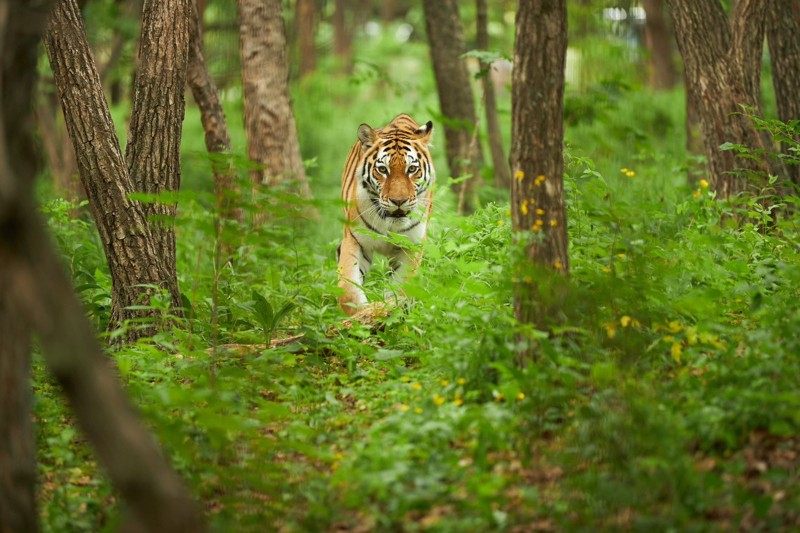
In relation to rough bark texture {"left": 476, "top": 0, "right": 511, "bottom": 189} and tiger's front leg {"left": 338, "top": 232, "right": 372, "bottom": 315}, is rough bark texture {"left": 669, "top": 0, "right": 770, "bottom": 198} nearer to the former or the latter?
tiger's front leg {"left": 338, "top": 232, "right": 372, "bottom": 315}

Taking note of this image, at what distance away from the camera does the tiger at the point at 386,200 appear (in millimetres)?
7172

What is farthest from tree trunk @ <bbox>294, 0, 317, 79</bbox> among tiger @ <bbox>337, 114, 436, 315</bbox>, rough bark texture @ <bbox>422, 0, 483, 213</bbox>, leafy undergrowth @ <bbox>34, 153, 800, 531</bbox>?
leafy undergrowth @ <bbox>34, 153, 800, 531</bbox>

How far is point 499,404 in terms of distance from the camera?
435cm

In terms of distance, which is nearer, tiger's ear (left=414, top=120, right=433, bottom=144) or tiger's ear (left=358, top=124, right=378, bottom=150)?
tiger's ear (left=358, top=124, right=378, bottom=150)

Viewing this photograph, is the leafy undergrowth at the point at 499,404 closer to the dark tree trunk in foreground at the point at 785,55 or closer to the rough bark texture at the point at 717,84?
the rough bark texture at the point at 717,84

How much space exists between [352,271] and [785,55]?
444 cm

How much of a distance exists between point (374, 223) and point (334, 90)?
13.3 meters

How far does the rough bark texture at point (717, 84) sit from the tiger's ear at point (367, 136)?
266cm

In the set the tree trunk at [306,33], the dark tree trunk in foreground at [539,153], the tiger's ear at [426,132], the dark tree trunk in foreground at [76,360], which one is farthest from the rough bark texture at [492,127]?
the dark tree trunk in foreground at [76,360]

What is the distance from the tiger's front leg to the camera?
6.74m

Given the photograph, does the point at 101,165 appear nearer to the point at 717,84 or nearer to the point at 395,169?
the point at 395,169

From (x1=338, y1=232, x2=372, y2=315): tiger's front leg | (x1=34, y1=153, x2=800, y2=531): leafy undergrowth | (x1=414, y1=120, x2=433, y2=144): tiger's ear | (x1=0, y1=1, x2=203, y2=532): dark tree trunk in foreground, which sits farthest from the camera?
(x1=414, y1=120, x2=433, y2=144): tiger's ear

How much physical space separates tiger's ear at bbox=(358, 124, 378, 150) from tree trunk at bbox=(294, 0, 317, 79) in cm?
1165

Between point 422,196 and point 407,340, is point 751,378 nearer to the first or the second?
point 407,340
